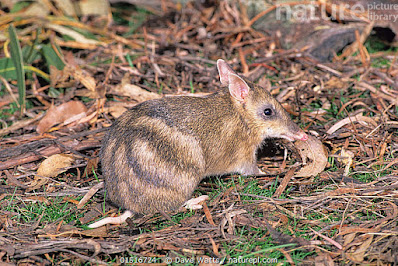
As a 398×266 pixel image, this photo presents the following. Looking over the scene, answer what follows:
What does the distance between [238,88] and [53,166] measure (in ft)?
7.67

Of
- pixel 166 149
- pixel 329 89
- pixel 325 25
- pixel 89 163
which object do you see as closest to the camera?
pixel 166 149

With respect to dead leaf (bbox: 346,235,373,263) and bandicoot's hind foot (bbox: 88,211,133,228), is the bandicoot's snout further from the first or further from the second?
bandicoot's hind foot (bbox: 88,211,133,228)

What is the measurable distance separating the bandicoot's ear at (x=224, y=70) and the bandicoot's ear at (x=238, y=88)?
151mm

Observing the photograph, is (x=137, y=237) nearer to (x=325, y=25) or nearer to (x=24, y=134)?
(x=24, y=134)

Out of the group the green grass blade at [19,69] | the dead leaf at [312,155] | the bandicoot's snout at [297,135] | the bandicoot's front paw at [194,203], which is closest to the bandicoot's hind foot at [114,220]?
the bandicoot's front paw at [194,203]

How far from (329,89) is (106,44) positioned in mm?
4030

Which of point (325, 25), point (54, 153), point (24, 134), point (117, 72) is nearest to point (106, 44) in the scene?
point (117, 72)

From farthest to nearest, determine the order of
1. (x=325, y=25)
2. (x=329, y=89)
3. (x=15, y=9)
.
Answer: (x=15, y=9)
(x=325, y=25)
(x=329, y=89)

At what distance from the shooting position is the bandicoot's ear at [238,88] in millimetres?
4793

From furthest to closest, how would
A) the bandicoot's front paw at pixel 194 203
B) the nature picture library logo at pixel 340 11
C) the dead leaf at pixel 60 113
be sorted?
the nature picture library logo at pixel 340 11 < the dead leaf at pixel 60 113 < the bandicoot's front paw at pixel 194 203

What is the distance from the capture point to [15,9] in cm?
835

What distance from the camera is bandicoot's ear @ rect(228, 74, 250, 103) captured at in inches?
189

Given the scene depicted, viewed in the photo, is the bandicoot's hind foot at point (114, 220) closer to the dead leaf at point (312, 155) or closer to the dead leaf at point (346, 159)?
the dead leaf at point (312, 155)

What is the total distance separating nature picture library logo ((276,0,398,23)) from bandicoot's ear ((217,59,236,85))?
10.7ft
